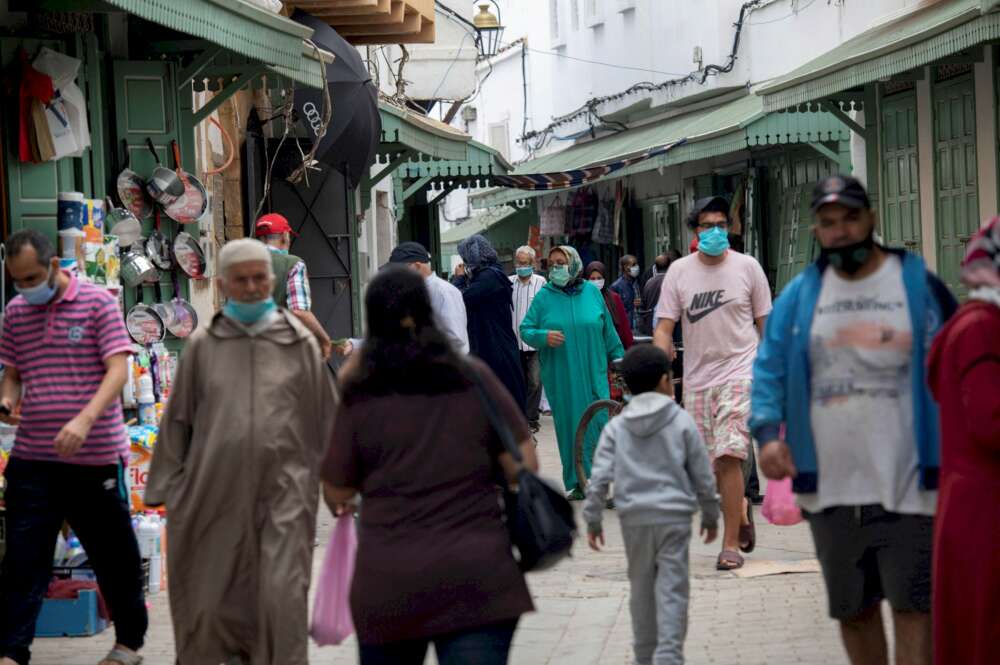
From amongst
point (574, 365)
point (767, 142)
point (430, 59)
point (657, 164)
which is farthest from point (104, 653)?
point (430, 59)

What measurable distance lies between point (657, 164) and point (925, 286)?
2005 centimetres

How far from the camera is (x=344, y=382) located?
5.25 meters

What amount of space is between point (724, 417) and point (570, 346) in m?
3.60

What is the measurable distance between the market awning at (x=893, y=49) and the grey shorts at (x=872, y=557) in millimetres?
6678

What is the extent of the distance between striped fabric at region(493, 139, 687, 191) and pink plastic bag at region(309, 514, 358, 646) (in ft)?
64.1

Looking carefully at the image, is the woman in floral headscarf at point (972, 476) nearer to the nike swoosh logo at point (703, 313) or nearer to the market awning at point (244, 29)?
the nike swoosh logo at point (703, 313)

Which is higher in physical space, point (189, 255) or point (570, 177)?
point (570, 177)

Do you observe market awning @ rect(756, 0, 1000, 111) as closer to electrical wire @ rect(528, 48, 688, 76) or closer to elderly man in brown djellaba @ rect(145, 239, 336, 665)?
elderly man in brown djellaba @ rect(145, 239, 336, 665)

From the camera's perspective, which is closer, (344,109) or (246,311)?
(246,311)

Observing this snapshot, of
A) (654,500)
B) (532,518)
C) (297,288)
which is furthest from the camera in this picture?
(297,288)

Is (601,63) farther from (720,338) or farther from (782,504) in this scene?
(782,504)

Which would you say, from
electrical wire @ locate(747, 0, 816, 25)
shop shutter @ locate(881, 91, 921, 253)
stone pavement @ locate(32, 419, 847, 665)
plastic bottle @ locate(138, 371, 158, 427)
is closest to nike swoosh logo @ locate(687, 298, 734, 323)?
stone pavement @ locate(32, 419, 847, 665)

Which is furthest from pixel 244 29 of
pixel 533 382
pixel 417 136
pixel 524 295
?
pixel 417 136

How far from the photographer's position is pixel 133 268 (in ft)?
35.6
